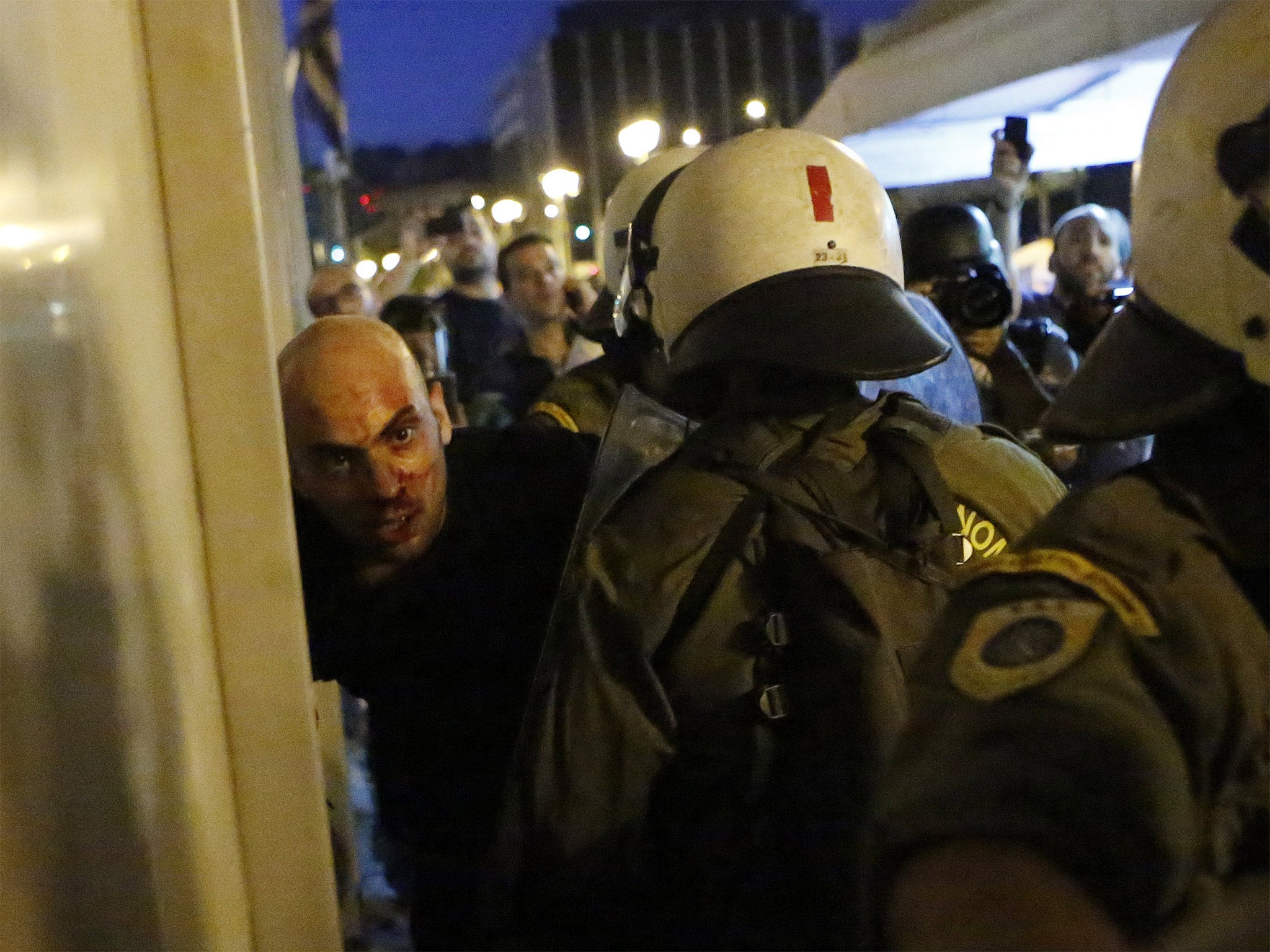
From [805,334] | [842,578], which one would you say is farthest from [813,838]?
[805,334]

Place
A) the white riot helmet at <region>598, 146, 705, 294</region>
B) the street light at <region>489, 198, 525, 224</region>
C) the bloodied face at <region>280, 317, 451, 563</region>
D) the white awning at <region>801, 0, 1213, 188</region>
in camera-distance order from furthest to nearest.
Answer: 1. the street light at <region>489, 198, 525, 224</region>
2. the white awning at <region>801, 0, 1213, 188</region>
3. the white riot helmet at <region>598, 146, 705, 294</region>
4. the bloodied face at <region>280, 317, 451, 563</region>

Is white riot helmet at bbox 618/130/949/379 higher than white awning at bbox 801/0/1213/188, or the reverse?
white awning at bbox 801/0/1213/188

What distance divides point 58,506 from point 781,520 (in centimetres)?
87

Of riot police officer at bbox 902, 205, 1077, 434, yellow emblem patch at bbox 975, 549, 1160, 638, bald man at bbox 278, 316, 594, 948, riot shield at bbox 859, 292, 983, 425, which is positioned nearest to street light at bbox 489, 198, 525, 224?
riot police officer at bbox 902, 205, 1077, 434

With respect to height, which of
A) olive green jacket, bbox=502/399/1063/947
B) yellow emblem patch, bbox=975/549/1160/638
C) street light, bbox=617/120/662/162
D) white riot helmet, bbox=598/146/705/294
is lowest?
olive green jacket, bbox=502/399/1063/947

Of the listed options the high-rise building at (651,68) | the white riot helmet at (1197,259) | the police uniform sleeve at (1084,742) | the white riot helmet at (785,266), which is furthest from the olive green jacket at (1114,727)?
the high-rise building at (651,68)

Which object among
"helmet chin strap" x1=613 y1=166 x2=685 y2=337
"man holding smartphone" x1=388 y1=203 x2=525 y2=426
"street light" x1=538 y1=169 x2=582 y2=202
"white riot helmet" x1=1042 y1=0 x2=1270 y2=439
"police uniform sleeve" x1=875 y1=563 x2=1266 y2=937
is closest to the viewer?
"police uniform sleeve" x1=875 y1=563 x2=1266 y2=937

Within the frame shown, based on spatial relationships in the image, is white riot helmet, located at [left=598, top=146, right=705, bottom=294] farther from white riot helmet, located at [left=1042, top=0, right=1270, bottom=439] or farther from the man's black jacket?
white riot helmet, located at [left=1042, top=0, right=1270, bottom=439]

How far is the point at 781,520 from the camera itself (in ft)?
5.86

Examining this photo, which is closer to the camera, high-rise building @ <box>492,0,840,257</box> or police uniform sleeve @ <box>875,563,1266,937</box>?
police uniform sleeve @ <box>875,563,1266,937</box>

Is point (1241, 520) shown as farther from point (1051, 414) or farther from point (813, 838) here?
point (813, 838)

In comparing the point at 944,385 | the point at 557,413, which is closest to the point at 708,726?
the point at 944,385

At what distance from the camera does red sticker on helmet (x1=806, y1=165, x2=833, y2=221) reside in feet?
6.89

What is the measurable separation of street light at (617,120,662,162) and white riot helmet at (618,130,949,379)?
6386mm
